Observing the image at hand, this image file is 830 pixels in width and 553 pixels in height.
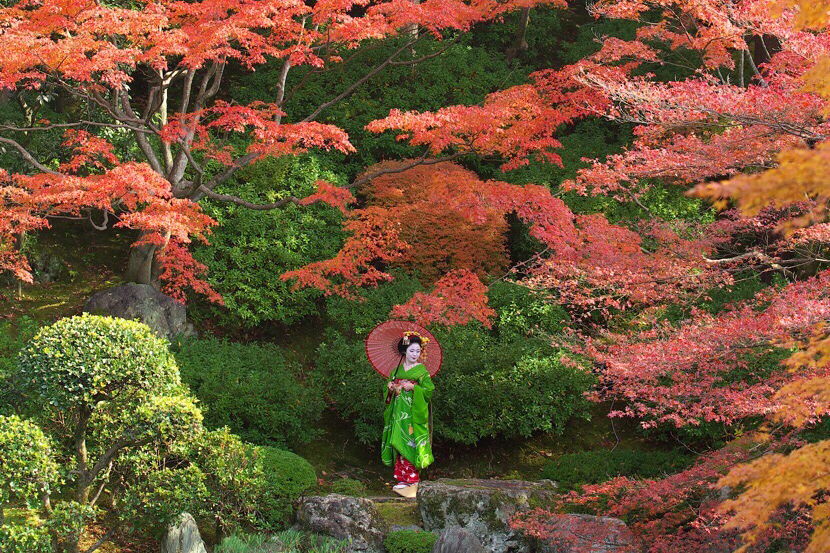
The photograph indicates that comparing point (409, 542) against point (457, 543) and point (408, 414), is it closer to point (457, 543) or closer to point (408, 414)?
point (457, 543)

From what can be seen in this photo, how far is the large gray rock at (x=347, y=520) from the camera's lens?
6.79 m

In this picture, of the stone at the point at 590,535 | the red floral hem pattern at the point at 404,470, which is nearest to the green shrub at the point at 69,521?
the red floral hem pattern at the point at 404,470

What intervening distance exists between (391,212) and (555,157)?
231 cm

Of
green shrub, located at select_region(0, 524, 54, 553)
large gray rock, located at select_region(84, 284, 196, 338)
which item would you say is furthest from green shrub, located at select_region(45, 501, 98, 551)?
large gray rock, located at select_region(84, 284, 196, 338)

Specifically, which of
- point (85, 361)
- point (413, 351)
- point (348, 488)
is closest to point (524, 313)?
point (413, 351)

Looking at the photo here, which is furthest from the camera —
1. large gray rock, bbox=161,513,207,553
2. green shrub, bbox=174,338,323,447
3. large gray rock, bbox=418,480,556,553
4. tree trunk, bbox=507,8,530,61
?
tree trunk, bbox=507,8,530,61

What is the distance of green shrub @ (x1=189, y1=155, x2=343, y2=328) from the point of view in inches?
430

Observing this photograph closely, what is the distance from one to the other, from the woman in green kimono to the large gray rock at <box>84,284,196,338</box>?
10.7 ft

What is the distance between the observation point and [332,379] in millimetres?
9391

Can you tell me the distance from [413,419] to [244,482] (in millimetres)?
1720

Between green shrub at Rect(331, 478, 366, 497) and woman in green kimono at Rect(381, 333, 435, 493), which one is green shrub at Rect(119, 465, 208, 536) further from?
woman in green kimono at Rect(381, 333, 435, 493)

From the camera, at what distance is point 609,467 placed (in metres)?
7.85

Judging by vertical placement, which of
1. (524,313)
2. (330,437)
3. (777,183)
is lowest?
(330,437)

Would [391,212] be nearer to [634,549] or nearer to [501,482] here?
[501,482]
